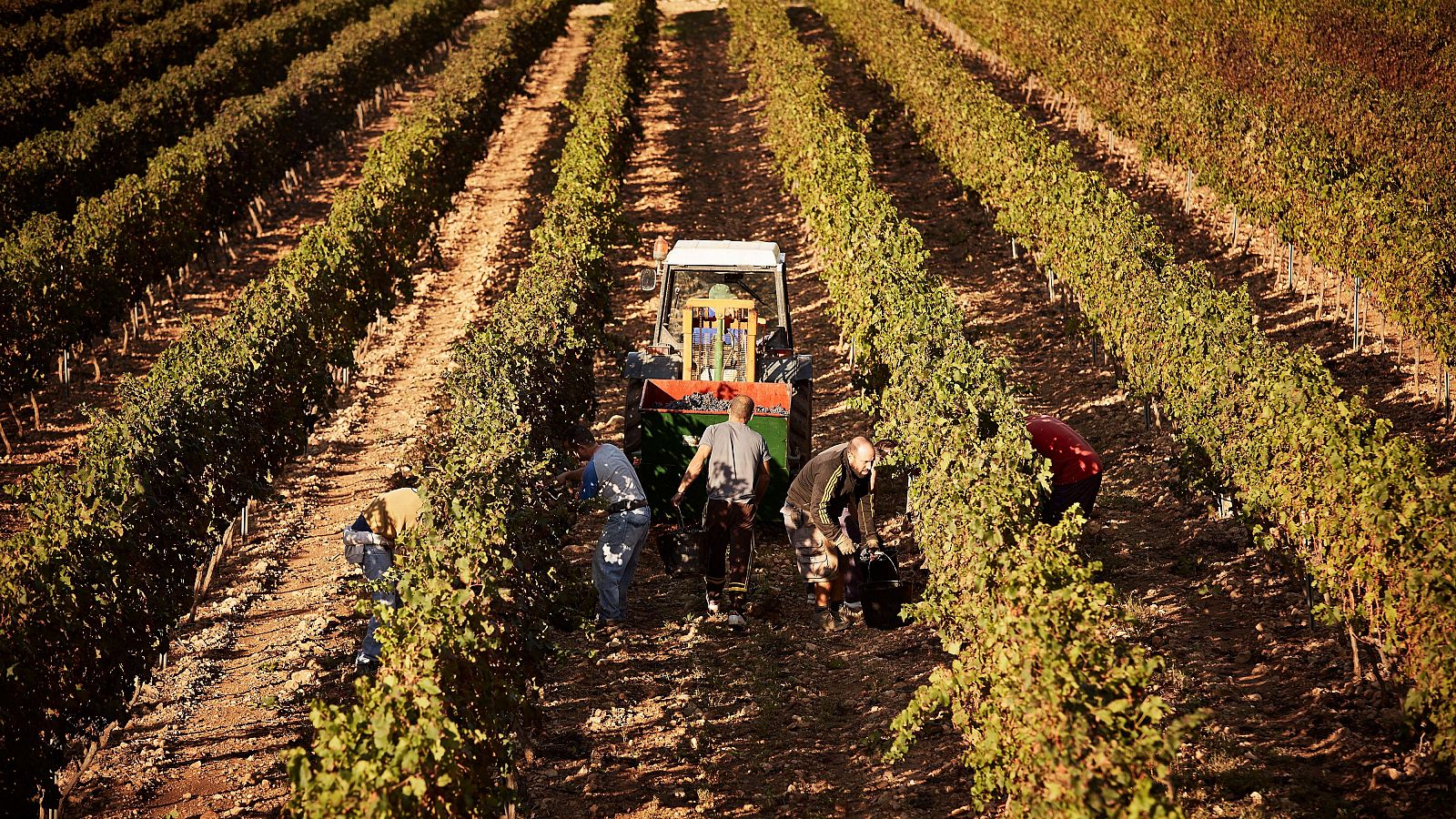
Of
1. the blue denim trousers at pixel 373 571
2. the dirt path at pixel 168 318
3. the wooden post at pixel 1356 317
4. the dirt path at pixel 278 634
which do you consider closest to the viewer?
the dirt path at pixel 278 634

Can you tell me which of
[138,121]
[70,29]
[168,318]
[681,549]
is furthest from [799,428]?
[70,29]

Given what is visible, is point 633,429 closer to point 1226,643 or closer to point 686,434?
point 686,434

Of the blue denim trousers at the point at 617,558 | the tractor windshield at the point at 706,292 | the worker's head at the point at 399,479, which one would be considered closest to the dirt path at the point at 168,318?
the worker's head at the point at 399,479

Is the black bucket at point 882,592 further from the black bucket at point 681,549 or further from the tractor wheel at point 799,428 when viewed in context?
the tractor wheel at point 799,428

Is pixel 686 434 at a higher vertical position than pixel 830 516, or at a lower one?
higher

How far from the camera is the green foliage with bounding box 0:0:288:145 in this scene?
89.6 ft

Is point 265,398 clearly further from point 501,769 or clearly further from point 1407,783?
point 1407,783

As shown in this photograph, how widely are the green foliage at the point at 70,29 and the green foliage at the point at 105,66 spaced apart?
707mm

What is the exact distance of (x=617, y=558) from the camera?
8.91 metres

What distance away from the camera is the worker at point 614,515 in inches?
348

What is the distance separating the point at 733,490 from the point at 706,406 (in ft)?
3.90

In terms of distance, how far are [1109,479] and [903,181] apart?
12.6m

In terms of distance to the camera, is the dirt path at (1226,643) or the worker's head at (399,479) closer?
the dirt path at (1226,643)

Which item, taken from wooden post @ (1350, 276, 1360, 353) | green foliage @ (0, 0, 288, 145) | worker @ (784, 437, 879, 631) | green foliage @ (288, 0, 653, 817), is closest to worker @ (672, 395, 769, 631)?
worker @ (784, 437, 879, 631)
